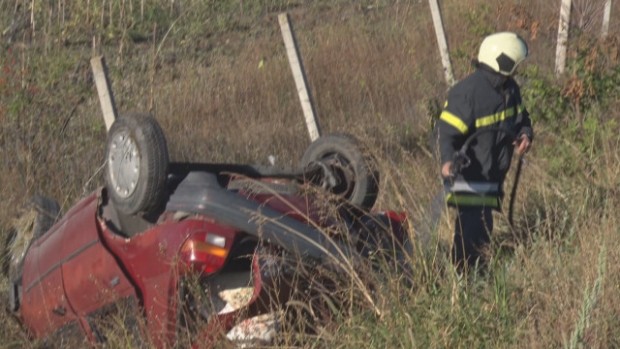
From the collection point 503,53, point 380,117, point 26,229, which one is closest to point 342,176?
point 503,53

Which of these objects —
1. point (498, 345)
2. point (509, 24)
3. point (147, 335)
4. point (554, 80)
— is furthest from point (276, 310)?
point (509, 24)

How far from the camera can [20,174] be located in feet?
35.2

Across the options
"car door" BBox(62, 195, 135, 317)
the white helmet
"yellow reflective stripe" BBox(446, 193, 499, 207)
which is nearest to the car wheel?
"car door" BBox(62, 195, 135, 317)

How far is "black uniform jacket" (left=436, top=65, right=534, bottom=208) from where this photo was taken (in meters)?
7.55

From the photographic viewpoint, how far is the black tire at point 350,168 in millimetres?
7047

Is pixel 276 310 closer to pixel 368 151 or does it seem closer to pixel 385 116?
pixel 368 151

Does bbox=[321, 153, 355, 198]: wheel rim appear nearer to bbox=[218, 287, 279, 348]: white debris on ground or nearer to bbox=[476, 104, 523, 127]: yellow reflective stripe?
bbox=[476, 104, 523, 127]: yellow reflective stripe

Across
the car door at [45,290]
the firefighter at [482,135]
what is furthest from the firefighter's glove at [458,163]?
the car door at [45,290]

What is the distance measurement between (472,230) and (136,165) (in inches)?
88.6

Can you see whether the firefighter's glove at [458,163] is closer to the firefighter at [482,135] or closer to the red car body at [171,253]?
the firefighter at [482,135]

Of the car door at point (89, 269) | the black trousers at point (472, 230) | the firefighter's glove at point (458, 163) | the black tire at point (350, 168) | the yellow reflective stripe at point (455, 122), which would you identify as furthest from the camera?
the yellow reflective stripe at point (455, 122)

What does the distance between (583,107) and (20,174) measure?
15.1 ft

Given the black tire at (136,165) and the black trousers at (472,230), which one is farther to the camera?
the black trousers at (472,230)

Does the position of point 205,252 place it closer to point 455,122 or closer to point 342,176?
point 342,176
